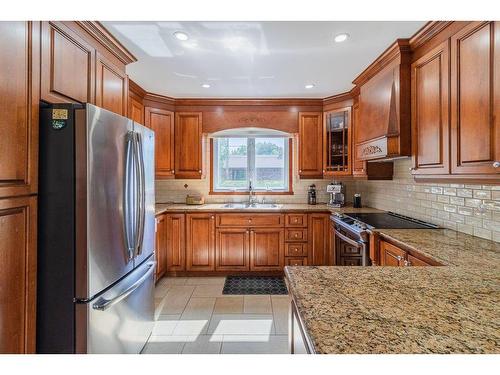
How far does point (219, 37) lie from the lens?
2102 mm

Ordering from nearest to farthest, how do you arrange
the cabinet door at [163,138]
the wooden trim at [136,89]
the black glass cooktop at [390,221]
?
the black glass cooktop at [390,221], the wooden trim at [136,89], the cabinet door at [163,138]

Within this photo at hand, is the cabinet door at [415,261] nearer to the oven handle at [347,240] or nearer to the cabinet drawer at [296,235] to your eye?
the oven handle at [347,240]

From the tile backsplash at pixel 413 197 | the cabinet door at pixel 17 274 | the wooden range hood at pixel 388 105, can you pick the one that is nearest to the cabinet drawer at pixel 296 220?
the tile backsplash at pixel 413 197

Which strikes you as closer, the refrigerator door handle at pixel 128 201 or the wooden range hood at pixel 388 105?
the refrigerator door handle at pixel 128 201

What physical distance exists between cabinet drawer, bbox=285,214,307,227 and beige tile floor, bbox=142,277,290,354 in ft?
3.12

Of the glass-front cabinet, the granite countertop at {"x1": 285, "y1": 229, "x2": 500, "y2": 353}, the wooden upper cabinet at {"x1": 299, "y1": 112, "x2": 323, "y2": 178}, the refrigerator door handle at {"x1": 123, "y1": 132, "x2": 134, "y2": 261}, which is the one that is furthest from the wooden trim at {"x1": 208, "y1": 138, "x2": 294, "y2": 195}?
the granite countertop at {"x1": 285, "y1": 229, "x2": 500, "y2": 353}

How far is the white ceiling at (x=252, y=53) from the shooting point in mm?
1975

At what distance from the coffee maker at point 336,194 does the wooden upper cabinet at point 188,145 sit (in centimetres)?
190

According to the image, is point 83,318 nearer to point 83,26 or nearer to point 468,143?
point 83,26

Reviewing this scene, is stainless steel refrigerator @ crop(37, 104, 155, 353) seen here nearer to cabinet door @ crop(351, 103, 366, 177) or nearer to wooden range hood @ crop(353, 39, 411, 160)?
wooden range hood @ crop(353, 39, 411, 160)

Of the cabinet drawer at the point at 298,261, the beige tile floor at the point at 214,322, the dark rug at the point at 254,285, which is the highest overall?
the cabinet drawer at the point at 298,261

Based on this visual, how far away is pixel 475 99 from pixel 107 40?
8.15 feet
